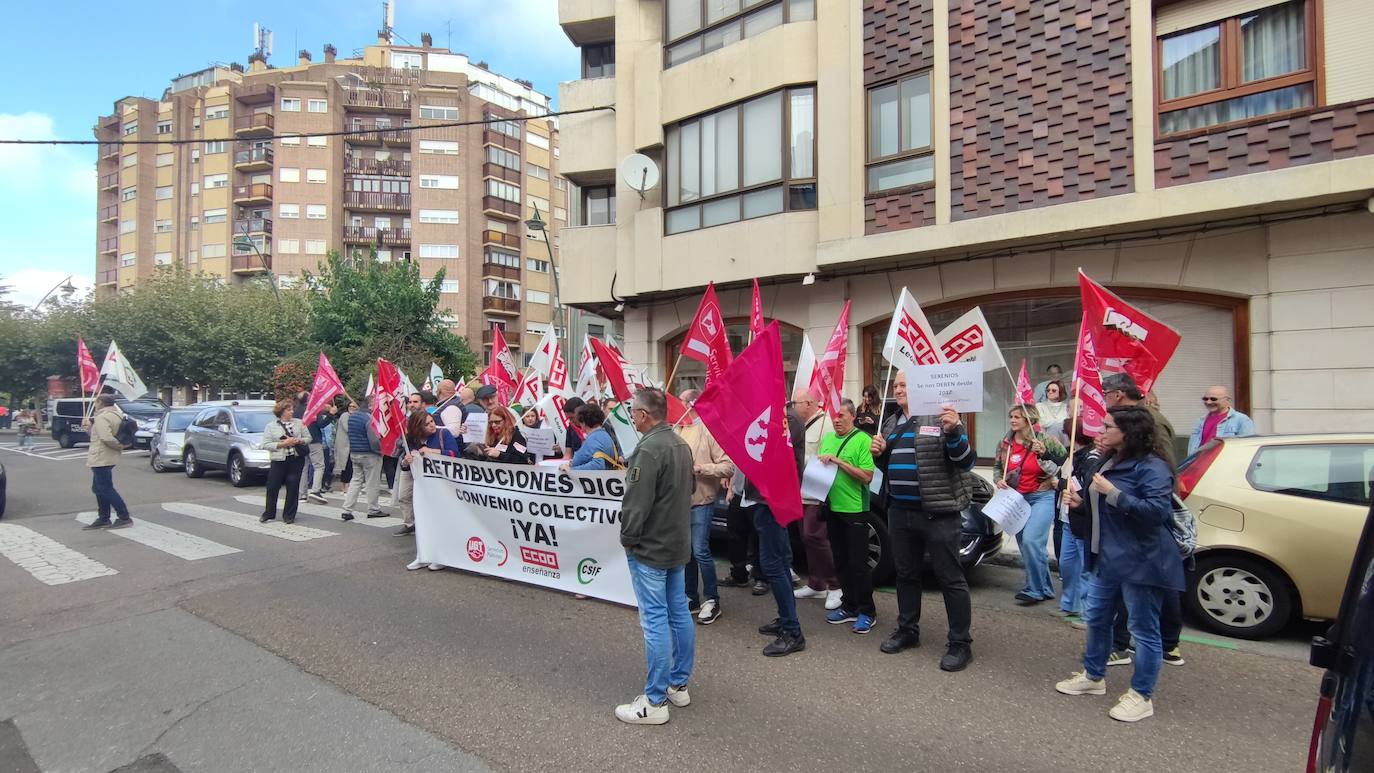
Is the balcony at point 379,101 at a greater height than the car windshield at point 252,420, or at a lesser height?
greater

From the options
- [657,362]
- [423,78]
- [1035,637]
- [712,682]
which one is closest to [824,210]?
[657,362]

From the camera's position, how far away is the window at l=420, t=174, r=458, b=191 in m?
51.1

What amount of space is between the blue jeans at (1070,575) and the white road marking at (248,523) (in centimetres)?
795

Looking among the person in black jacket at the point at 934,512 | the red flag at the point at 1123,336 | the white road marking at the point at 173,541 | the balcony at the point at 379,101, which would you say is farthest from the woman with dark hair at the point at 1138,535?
the balcony at the point at 379,101

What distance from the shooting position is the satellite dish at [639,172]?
13891 mm

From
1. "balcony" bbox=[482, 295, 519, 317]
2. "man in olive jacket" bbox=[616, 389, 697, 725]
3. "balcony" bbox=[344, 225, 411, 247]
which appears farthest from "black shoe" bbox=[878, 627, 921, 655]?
"balcony" bbox=[344, 225, 411, 247]

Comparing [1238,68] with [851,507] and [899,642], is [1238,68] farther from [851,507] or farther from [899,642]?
[899,642]

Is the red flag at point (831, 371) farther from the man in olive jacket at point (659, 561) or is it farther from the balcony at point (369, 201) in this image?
the balcony at point (369, 201)

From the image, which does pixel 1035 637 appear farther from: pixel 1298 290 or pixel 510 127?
pixel 510 127

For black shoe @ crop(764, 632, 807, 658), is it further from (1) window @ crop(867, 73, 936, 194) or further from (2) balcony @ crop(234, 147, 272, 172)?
(2) balcony @ crop(234, 147, 272, 172)

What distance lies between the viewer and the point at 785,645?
191 inches

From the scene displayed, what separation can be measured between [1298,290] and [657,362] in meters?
10.2

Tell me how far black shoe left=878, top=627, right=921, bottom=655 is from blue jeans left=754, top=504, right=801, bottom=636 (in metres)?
0.59

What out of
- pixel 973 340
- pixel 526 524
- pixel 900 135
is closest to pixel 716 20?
pixel 900 135
